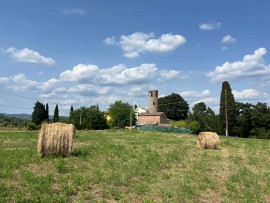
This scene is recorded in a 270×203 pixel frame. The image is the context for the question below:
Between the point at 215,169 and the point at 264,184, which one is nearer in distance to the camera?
the point at 264,184

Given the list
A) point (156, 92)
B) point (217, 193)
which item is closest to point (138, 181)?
point (217, 193)

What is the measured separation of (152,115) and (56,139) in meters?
104

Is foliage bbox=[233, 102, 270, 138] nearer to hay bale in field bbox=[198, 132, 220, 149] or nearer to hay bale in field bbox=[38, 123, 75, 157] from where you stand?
hay bale in field bbox=[198, 132, 220, 149]

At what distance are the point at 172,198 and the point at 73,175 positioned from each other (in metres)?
3.68

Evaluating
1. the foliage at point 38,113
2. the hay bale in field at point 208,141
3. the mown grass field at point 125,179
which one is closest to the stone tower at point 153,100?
the foliage at point 38,113

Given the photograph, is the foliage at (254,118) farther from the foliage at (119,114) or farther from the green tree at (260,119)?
the foliage at (119,114)

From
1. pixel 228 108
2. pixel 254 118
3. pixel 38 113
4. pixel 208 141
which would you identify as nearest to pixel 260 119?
pixel 254 118

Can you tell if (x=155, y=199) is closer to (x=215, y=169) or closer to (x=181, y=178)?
(x=181, y=178)

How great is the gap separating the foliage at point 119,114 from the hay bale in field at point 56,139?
106336 millimetres

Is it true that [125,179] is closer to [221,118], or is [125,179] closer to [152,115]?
[221,118]

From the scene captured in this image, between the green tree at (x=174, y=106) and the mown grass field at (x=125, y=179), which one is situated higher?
the green tree at (x=174, y=106)

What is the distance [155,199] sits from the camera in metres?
12.0

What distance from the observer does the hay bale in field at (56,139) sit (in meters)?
17.3

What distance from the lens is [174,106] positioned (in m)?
141
